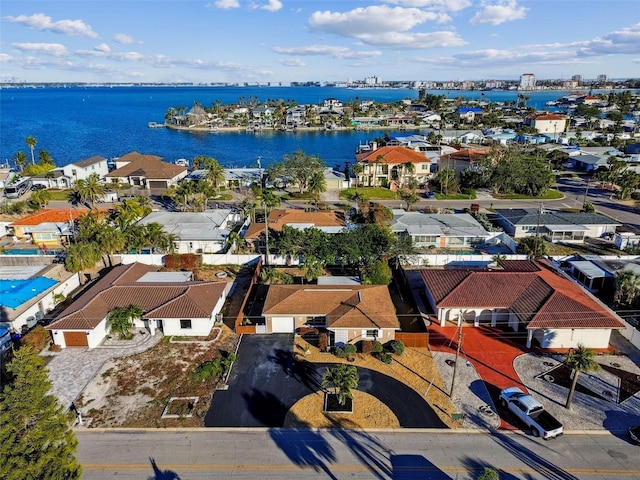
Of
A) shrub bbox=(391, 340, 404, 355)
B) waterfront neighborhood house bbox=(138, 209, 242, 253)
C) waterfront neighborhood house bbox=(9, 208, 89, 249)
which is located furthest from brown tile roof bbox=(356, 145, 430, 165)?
shrub bbox=(391, 340, 404, 355)

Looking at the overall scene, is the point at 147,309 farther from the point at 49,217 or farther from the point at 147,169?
the point at 147,169

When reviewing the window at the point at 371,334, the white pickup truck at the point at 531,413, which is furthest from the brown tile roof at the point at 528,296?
the white pickup truck at the point at 531,413

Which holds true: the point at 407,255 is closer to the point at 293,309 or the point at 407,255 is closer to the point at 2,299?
the point at 293,309

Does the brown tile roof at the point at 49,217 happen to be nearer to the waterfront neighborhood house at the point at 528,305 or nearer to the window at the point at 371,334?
the window at the point at 371,334

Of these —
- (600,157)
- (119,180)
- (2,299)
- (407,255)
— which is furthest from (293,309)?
(600,157)

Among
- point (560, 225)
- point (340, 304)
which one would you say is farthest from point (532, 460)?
point (560, 225)
